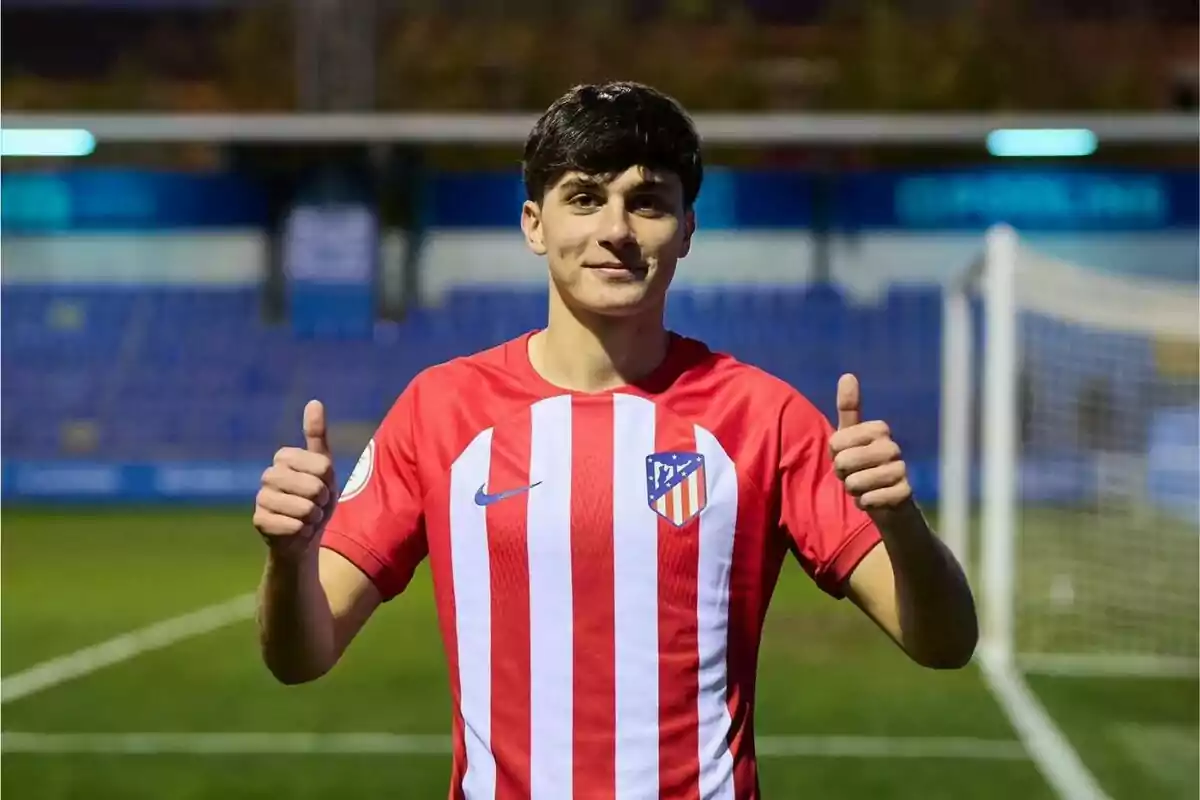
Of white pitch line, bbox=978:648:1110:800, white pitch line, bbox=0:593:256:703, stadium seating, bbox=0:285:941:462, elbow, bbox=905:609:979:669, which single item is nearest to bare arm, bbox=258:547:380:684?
elbow, bbox=905:609:979:669

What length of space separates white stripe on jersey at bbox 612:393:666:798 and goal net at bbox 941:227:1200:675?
18.4 ft

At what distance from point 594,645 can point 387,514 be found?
339 millimetres

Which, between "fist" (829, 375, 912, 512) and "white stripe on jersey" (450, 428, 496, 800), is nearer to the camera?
"fist" (829, 375, 912, 512)

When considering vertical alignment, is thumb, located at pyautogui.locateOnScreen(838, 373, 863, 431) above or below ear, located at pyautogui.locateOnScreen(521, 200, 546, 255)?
below

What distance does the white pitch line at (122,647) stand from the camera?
7.22m

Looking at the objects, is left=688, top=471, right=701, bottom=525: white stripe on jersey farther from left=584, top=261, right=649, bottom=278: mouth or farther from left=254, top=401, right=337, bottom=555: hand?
left=254, top=401, right=337, bottom=555: hand

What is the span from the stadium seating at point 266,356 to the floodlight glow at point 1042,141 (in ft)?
6.68

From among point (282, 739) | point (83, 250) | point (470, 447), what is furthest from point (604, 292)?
point (83, 250)

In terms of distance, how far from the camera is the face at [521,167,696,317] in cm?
191

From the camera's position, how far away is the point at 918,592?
1.86 metres

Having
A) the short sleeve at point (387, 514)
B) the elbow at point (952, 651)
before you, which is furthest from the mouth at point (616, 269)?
the elbow at point (952, 651)

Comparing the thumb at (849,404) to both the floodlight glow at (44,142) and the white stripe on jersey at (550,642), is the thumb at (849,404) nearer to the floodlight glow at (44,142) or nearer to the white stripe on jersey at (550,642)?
the white stripe on jersey at (550,642)

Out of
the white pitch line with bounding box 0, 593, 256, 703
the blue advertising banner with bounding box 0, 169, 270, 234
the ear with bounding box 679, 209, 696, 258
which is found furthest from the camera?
the blue advertising banner with bounding box 0, 169, 270, 234

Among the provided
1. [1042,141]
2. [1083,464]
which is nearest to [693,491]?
[1083,464]
